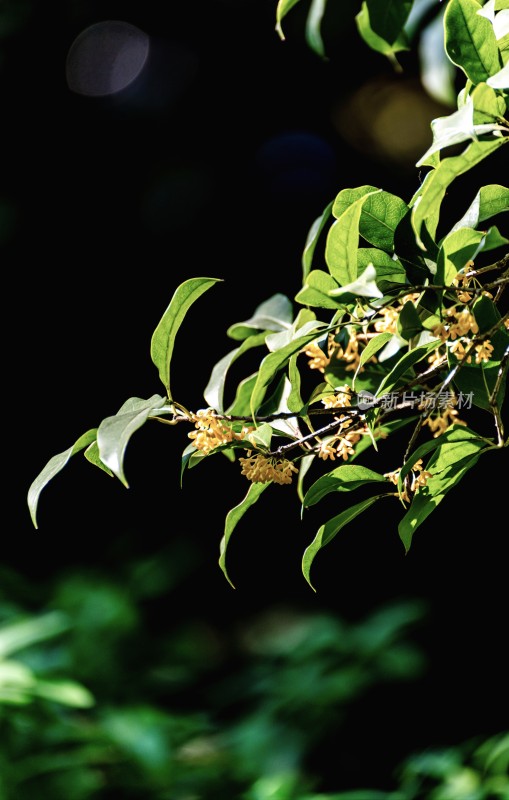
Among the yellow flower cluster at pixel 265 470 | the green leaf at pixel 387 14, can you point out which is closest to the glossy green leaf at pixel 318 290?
the yellow flower cluster at pixel 265 470

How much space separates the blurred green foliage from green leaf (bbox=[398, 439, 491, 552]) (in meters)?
1.09

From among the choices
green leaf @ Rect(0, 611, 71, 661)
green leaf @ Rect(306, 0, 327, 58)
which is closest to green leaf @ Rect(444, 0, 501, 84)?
green leaf @ Rect(306, 0, 327, 58)

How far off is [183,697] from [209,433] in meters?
→ 2.03

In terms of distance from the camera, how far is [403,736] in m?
2.51

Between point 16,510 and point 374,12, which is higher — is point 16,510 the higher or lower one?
the lower one

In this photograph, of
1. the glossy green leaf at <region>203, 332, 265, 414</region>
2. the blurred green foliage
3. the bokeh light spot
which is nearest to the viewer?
the glossy green leaf at <region>203, 332, 265, 414</region>

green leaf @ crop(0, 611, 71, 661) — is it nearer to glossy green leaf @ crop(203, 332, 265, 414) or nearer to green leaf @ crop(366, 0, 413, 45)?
glossy green leaf @ crop(203, 332, 265, 414)

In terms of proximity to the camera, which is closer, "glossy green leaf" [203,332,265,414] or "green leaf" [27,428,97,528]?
"green leaf" [27,428,97,528]

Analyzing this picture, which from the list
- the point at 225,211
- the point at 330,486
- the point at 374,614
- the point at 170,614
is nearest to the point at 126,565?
the point at 170,614

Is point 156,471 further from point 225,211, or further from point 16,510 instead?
point 225,211

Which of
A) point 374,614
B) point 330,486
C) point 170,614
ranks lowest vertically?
point 374,614

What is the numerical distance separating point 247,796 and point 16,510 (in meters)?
1.43

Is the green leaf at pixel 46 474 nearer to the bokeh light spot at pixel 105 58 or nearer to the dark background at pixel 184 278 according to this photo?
the dark background at pixel 184 278

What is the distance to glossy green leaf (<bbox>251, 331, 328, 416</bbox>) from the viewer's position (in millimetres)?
581
